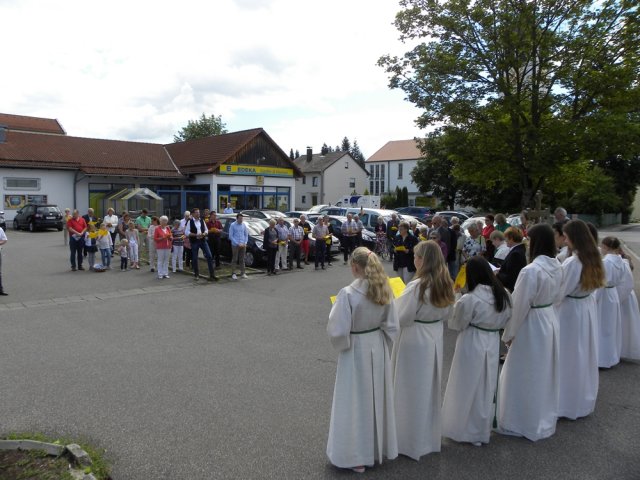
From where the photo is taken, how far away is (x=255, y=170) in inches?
1657

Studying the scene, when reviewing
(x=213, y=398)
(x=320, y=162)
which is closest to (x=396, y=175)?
(x=320, y=162)

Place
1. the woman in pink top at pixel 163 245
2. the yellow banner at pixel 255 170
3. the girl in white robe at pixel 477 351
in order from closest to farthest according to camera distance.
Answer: the girl in white robe at pixel 477 351, the woman in pink top at pixel 163 245, the yellow banner at pixel 255 170

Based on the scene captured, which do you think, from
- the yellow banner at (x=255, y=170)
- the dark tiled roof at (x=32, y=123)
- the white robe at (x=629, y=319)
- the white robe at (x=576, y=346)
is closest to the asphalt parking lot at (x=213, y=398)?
the white robe at (x=576, y=346)

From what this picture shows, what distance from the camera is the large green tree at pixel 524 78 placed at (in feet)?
50.4

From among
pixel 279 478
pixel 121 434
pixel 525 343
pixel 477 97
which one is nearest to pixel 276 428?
pixel 279 478

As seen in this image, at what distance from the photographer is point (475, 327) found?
14.9 feet

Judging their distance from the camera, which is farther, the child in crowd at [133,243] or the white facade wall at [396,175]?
the white facade wall at [396,175]

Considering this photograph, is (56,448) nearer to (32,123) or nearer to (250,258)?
(250,258)

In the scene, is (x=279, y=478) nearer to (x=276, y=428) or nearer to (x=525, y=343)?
(x=276, y=428)

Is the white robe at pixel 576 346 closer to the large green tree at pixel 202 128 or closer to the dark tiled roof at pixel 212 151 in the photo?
the dark tiled roof at pixel 212 151

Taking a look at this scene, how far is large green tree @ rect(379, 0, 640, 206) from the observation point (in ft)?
50.4

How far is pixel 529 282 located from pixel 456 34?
46.6 ft

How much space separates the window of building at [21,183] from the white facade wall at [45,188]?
10 cm

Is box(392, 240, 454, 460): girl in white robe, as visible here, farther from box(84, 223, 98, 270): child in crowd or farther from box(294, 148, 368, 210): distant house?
box(294, 148, 368, 210): distant house
